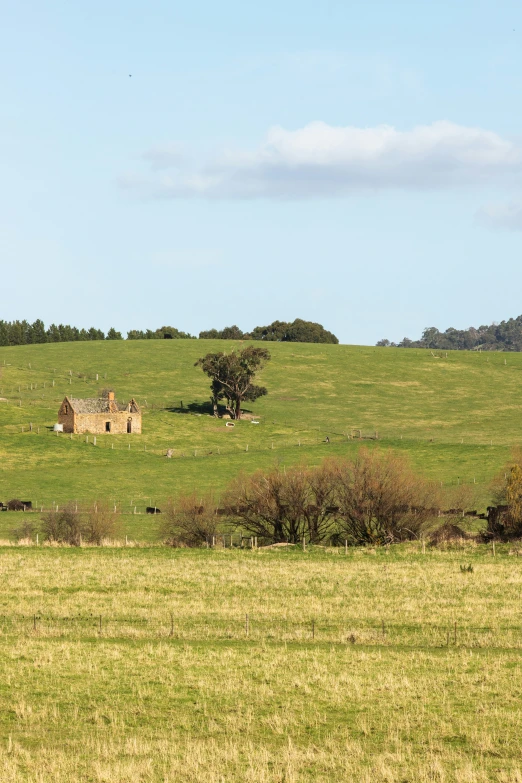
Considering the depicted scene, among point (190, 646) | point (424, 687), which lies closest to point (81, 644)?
point (190, 646)

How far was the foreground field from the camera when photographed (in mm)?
23359

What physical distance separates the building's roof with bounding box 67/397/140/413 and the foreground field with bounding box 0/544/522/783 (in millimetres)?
63181

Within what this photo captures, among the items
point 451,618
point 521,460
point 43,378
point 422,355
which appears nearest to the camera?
point 451,618

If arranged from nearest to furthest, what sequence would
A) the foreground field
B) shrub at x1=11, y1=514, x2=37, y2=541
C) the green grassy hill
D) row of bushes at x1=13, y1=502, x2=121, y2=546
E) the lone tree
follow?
the foreground field < row of bushes at x1=13, y1=502, x2=121, y2=546 < shrub at x1=11, y1=514, x2=37, y2=541 < the green grassy hill < the lone tree

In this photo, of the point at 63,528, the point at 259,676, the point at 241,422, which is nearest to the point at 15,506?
the point at 63,528

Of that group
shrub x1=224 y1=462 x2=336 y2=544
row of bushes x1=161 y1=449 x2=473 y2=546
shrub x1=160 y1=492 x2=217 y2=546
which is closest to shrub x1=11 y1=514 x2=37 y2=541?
row of bushes x1=161 y1=449 x2=473 y2=546

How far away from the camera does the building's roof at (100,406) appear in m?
115

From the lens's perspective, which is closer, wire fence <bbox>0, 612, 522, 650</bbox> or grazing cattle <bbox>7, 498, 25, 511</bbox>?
wire fence <bbox>0, 612, 522, 650</bbox>

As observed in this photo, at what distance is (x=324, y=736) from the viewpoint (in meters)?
25.4

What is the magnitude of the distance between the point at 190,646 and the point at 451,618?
11063 millimetres

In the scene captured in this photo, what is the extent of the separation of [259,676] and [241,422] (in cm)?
9136

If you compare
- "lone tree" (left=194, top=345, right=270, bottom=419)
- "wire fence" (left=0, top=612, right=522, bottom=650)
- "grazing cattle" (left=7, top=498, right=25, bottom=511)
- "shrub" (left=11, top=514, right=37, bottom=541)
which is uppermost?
"lone tree" (left=194, top=345, right=270, bottom=419)

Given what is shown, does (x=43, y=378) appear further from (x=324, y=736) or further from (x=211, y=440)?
(x=324, y=736)

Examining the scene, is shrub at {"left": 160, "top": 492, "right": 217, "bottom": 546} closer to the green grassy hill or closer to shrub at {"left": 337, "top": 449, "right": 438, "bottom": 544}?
shrub at {"left": 337, "top": 449, "right": 438, "bottom": 544}
